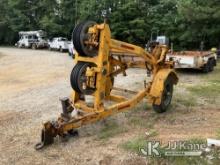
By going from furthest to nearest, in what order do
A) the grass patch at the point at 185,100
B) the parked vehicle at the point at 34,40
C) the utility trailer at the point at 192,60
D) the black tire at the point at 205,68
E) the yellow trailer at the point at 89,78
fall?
the parked vehicle at the point at 34,40, the black tire at the point at 205,68, the utility trailer at the point at 192,60, the grass patch at the point at 185,100, the yellow trailer at the point at 89,78

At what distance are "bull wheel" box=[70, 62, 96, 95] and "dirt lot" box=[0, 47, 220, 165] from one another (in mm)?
908

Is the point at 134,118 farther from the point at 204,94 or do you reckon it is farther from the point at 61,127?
the point at 204,94

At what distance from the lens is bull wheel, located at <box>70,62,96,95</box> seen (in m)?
7.75

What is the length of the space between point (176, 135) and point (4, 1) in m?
44.9

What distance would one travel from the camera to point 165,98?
31.9 feet

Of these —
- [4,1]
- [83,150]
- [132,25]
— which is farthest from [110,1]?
[83,150]

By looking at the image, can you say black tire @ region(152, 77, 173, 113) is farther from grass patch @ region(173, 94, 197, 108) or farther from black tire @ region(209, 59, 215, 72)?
black tire @ region(209, 59, 215, 72)

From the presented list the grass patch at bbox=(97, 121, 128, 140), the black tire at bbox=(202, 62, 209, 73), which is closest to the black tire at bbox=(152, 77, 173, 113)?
the grass patch at bbox=(97, 121, 128, 140)

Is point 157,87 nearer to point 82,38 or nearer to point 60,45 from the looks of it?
point 82,38

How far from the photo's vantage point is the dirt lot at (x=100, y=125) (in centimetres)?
668

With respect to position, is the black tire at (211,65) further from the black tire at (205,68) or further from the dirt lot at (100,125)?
the dirt lot at (100,125)

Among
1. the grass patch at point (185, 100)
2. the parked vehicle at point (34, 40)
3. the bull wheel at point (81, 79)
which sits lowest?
the grass patch at point (185, 100)

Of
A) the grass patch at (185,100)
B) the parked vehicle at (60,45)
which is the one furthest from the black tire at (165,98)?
the parked vehicle at (60,45)

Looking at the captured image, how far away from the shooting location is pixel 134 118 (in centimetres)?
902
